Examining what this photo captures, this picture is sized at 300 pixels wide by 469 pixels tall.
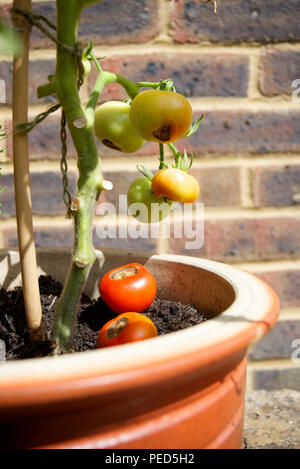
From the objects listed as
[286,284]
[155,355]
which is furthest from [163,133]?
[286,284]

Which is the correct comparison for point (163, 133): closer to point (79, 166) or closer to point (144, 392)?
point (79, 166)

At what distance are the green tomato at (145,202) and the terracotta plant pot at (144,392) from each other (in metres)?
0.20

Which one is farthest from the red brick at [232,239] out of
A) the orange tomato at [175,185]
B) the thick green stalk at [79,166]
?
the thick green stalk at [79,166]

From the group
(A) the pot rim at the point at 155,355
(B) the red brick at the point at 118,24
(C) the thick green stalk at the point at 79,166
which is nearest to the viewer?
(A) the pot rim at the point at 155,355

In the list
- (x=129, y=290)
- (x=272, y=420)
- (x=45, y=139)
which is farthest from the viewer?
(x=45, y=139)

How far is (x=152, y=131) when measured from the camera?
46 centimetres

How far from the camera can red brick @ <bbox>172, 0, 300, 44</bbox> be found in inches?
33.1

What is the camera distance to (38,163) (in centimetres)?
85

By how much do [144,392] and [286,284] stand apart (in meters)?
0.67

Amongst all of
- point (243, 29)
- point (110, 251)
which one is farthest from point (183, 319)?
point (243, 29)

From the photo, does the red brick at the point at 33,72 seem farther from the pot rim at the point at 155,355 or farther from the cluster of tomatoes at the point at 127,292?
the pot rim at the point at 155,355

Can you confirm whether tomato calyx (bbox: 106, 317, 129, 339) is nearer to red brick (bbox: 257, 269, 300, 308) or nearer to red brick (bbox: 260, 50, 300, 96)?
red brick (bbox: 257, 269, 300, 308)

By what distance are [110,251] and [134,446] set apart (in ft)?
1.27

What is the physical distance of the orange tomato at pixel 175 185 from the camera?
53 cm
